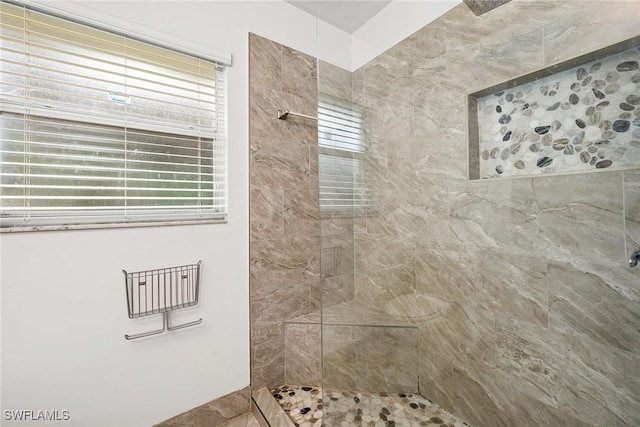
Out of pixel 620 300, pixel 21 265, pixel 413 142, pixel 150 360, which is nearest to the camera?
pixel 620 300

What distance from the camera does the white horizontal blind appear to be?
1.32 meters

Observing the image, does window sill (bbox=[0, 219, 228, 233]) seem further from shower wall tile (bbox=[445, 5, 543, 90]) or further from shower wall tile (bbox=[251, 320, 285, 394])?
shower wall tile (bbox=[445, 5, 543, 90])

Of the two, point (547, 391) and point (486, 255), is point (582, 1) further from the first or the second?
point (547, 391)

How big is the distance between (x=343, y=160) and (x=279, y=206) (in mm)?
536

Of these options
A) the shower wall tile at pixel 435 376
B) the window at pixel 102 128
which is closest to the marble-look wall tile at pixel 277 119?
the window at pixel 102 128

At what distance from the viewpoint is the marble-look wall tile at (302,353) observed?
1586 mm

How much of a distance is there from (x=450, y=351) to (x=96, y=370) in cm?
157

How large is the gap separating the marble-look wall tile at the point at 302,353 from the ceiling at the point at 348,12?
5.85ft

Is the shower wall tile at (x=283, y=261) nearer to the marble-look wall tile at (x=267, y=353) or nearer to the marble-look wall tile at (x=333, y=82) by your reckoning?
the marble-look wall tile at (x=267, y=353)

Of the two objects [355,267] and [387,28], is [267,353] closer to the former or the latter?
[355,267]

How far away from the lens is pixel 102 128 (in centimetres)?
115

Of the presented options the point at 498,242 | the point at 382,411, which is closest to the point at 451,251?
the point at 498,242

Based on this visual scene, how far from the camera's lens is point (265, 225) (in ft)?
5.14

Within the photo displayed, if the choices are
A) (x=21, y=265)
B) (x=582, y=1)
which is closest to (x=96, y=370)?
(x=21, y=265)
